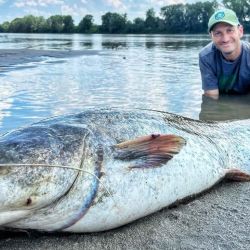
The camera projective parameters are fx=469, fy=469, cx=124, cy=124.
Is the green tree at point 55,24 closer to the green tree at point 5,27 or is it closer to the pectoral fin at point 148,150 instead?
the green tree at point 5,27

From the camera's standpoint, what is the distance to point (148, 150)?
9.73 feet

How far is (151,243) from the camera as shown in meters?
2.80

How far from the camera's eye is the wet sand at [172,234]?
277 cm

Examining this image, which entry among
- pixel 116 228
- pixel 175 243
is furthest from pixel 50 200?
pixel 175 243

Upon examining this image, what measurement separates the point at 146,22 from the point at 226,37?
371ft

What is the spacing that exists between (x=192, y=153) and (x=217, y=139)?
0.55m

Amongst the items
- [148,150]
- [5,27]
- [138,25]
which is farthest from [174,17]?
[148,150]

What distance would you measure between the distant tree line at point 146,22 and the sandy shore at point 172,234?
307ft

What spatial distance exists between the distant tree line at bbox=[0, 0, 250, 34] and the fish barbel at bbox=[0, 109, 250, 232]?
93.5 meters

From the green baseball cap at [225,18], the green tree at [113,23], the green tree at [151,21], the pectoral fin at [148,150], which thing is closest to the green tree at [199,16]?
the green tree at [151,21]

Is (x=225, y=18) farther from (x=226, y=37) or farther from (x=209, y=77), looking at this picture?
(x=209, y=77)

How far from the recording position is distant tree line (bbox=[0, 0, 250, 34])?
108 metres

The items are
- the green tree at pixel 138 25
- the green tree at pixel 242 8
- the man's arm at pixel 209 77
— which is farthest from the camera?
the green tree at pixel 138 25

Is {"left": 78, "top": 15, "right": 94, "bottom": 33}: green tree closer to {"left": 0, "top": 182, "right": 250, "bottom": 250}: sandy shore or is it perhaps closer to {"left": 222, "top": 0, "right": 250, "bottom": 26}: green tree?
{"left": 222, "top": 0, "right": 250, "bottom": 26}: green tree
